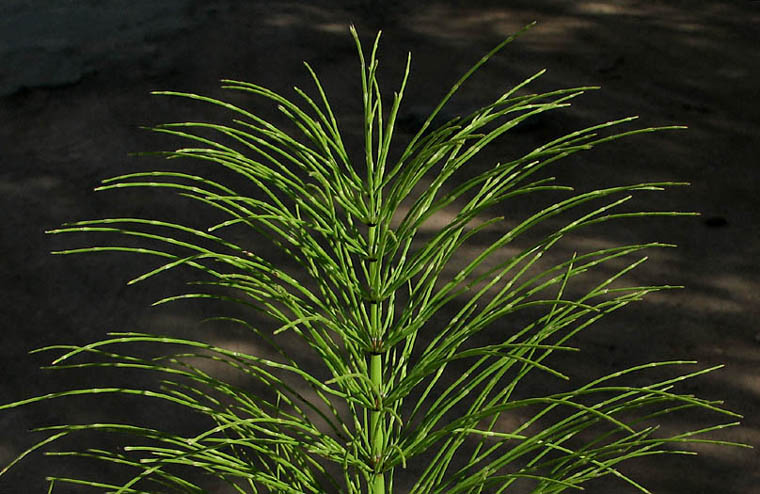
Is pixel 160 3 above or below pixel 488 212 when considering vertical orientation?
above

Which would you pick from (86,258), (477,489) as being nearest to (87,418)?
(86,258)

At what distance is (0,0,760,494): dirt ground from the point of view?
334 centimetres

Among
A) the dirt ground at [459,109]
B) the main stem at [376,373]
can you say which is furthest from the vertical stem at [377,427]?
the dirt ground at [459,109]

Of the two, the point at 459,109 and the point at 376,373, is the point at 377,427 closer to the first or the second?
the point at 376,373

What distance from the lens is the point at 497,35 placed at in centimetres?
536

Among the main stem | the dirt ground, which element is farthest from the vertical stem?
the dirt ground

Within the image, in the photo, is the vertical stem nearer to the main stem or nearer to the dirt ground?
the main stem

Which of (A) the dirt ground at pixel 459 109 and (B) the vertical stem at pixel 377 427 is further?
(A) the dirt ground at pixel 459 109

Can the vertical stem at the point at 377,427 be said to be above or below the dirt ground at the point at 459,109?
above

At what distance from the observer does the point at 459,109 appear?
4.67 metres

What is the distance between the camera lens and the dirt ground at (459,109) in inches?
131

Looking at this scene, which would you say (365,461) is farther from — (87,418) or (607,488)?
(87,418)

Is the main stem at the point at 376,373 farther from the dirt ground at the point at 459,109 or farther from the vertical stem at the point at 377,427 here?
the dirt ground at the point at 459,109

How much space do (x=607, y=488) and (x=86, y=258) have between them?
245cm
